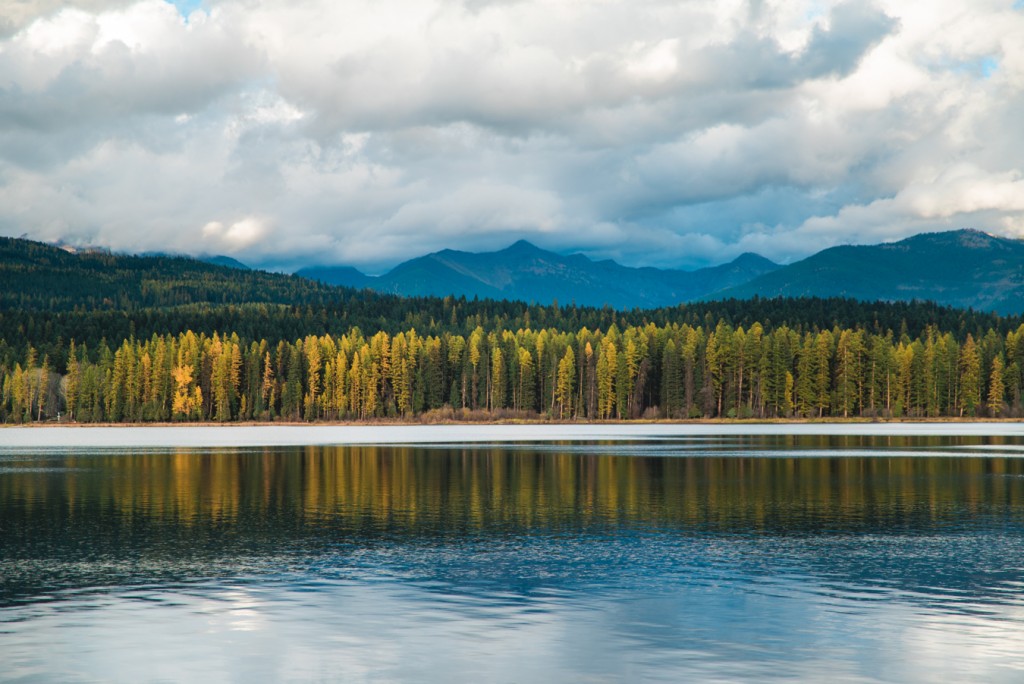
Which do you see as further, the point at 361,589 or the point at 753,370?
the point at 753,370

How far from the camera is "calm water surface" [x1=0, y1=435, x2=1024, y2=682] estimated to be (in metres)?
22.3

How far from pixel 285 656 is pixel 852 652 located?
42.0 feet

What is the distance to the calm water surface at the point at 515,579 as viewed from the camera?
2233 centimetres

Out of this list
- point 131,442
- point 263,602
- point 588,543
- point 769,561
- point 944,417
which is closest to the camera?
point 263,602

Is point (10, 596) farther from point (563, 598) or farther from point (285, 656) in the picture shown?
point (563, 598)

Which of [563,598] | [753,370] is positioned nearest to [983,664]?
[563,598]

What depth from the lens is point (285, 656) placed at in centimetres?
2281

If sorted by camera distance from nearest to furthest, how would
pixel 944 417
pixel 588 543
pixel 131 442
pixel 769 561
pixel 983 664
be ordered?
1. pixel 983 664
2. pixel 769 561
3. pixel 588 543
4. pixel 131 442
5. pixel 944 417

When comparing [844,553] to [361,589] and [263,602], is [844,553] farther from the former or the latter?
[263,602]

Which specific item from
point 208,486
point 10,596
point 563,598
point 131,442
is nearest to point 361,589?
point 563,598

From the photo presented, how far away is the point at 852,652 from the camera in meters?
22.9

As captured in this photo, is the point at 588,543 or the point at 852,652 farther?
the point at 588,543

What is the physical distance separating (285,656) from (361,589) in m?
7.64

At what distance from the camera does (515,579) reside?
31906 millimetres
